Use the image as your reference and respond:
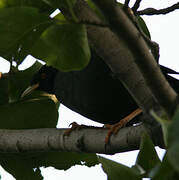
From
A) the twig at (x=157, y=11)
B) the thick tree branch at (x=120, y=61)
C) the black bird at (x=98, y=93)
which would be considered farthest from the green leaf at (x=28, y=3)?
the black bird at (x=98, y=93)

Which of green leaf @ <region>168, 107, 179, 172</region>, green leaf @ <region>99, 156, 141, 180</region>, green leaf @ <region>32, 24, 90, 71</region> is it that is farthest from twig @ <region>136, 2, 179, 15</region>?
green leaf @ <region>168, 107, 179, 172</region>

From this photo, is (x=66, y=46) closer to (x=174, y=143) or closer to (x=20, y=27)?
(x=20, y=27)

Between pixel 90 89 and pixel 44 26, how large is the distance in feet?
6.56

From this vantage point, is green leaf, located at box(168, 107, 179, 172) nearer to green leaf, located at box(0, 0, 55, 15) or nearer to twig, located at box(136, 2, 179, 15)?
green leaf, located at box(0, 0, 55, 15)

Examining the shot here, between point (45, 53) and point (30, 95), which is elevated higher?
point (45, 53)

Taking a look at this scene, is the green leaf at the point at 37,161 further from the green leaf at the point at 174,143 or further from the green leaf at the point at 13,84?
the green leaf at the point at 174,143

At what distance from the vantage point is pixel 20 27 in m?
1.46

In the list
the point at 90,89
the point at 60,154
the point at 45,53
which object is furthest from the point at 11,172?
the point at 45,53

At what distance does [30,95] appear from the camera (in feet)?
9.38

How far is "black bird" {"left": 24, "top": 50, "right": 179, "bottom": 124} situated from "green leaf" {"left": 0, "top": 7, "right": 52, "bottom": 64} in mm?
1766

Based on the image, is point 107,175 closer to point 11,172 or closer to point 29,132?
point 29,132

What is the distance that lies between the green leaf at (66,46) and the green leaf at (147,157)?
1.07 feet

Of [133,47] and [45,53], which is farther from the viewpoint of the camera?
[45,53]

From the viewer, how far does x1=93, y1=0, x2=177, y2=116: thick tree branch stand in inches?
41.6
